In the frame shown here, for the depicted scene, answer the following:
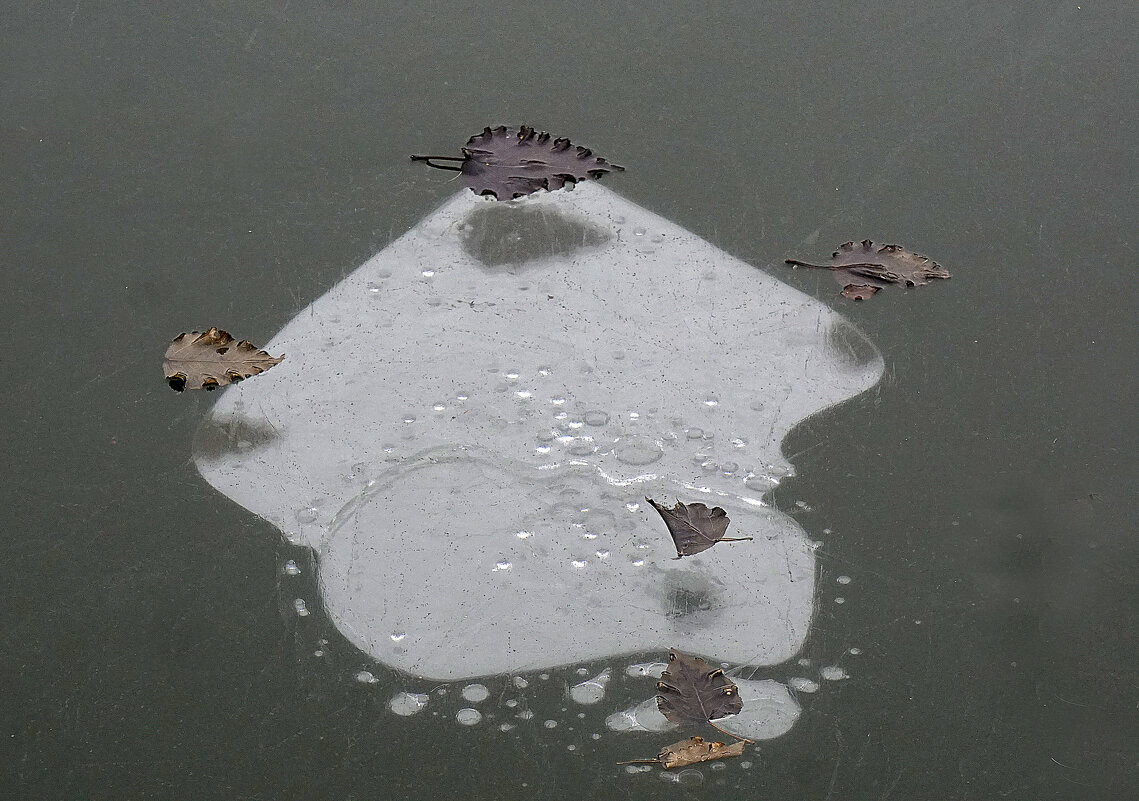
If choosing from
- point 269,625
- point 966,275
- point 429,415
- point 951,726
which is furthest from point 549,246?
point 951,726

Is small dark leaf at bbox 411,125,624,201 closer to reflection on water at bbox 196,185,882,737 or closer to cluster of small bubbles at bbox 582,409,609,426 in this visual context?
reflection on water at bbox 196,185,882,737

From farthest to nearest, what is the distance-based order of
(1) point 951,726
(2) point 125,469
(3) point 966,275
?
(3) point 966,275 → (2) point 125,469 → (1) point 951,726

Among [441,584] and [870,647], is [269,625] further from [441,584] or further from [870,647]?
[870,647]

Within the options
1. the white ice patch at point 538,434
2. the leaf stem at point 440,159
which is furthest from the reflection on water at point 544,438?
the leaf stem at point 440,159

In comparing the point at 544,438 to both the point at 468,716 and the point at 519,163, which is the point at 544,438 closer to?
the point at 468,716

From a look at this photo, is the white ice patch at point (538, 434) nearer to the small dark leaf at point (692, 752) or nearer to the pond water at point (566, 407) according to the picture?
the pond water at point (566, 407)

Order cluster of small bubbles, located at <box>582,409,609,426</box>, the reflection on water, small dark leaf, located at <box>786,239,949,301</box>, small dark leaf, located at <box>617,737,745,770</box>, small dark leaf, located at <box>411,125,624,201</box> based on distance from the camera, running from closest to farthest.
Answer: small dark leaf, located at <box>617,737,745,770</box>
the reflection on water
cluster of small bubbles, located at <box>582,409,609,426</box>
small dark leaf, located at <box>786,239,949,301</box>
small dark leaf, located at <box>411,125,624,201</box>

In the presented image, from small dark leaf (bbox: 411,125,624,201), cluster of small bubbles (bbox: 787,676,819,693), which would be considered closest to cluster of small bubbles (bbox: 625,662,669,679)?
cluster of small bubbles (bbox: 787,676,819,693)
